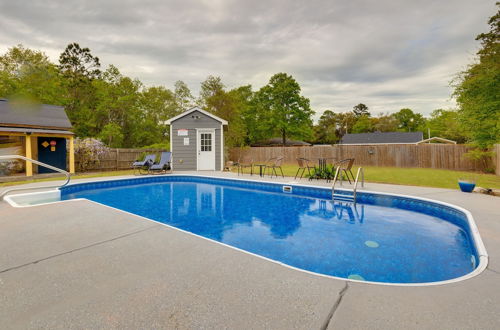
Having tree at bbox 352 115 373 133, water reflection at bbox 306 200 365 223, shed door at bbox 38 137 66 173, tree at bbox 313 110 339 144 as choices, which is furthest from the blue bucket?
tree at bbox 352 115 373 133

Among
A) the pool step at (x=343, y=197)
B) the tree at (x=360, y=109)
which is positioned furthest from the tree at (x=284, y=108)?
the tree at (x=360, y=109)

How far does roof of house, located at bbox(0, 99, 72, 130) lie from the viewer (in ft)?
32.7

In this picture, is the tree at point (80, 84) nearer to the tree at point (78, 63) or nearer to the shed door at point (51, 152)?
the tree at point (78, 63)

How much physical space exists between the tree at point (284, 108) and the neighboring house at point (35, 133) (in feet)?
65.0

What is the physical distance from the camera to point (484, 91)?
1008cm

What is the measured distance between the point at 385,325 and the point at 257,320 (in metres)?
0.77

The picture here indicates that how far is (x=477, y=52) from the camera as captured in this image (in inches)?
406

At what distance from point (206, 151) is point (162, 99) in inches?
683

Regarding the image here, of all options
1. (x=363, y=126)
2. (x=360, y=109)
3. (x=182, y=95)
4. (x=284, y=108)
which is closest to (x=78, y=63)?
(x=182, y=95)

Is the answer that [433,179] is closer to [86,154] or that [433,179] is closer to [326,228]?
[326,228]

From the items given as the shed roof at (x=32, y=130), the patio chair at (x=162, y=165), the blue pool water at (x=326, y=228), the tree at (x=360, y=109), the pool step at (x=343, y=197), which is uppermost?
the tree at (x=360, y=109)

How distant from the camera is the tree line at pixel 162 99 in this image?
33.8 feet

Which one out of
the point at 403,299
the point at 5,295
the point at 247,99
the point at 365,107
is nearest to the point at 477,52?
the point at 403,299

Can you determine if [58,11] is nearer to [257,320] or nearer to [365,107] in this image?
[257,320]
